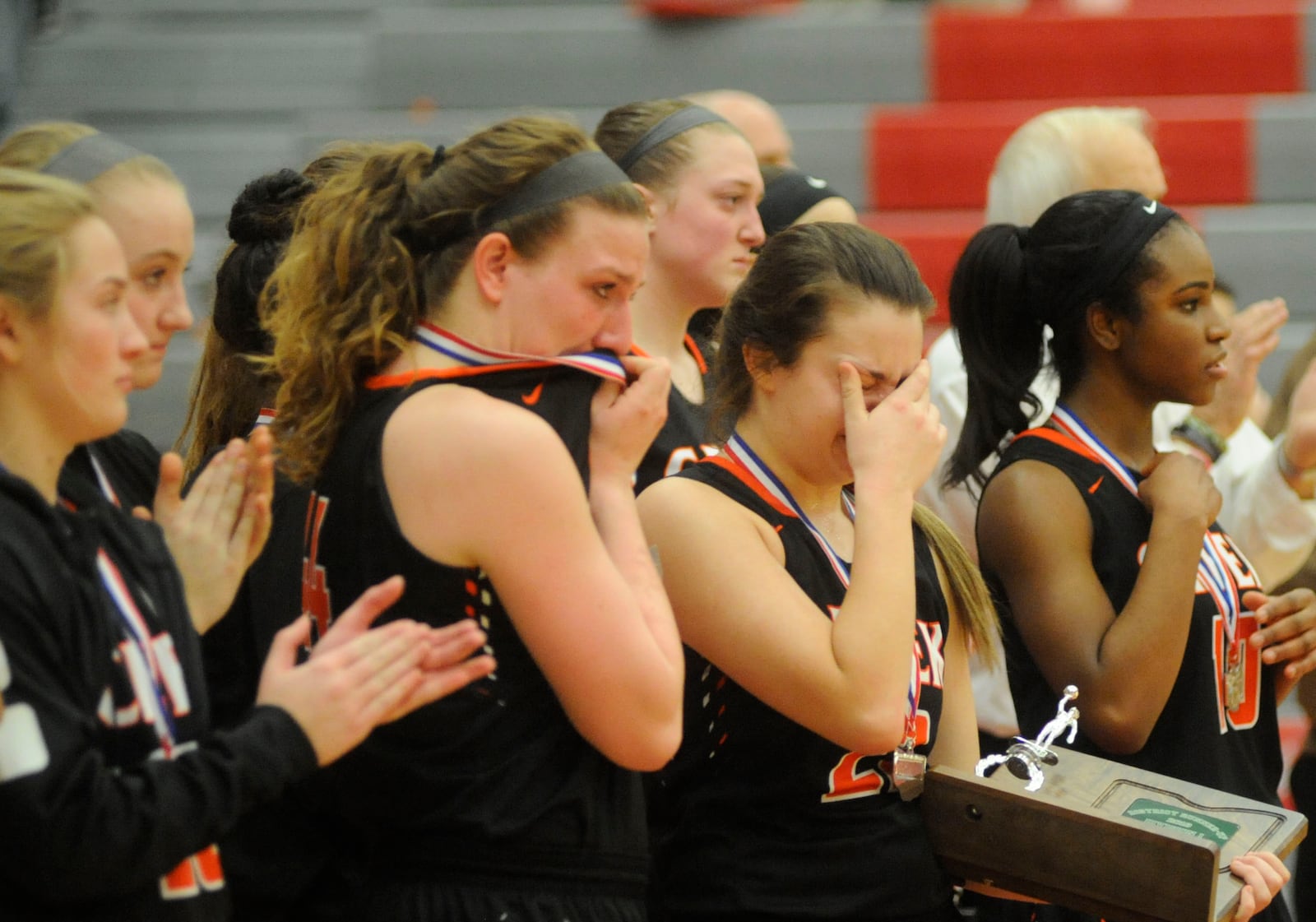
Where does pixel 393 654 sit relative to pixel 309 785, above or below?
above

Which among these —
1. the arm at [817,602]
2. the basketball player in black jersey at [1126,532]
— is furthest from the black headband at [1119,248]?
the arm at [817,602]

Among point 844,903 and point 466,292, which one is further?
point 844,903

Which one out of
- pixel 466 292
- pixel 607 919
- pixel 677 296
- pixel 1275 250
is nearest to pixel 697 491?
pixel 466 292

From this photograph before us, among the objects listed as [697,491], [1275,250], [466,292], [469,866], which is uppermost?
[466,292]

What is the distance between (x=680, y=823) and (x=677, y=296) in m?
1.00

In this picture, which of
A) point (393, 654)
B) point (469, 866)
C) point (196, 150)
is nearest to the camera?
point (393, 654)

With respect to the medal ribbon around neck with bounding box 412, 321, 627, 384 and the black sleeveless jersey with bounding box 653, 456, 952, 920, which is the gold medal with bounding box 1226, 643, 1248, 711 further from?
the medal ribbon around neck with bounding box 412, 321, 627, 384

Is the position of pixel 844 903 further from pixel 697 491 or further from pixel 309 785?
pixel 309 785

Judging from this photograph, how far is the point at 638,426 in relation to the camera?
60.7 inches

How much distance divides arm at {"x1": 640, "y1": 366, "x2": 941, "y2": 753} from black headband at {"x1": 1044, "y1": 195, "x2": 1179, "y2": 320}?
0.55 m

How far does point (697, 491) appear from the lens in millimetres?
1746

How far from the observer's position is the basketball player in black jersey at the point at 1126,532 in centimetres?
199

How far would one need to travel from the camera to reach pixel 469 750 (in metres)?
1.47

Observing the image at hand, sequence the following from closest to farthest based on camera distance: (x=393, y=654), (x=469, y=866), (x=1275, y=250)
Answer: (x=393, y=654) → (x=469, y=866) → (x=1275, y=250)
